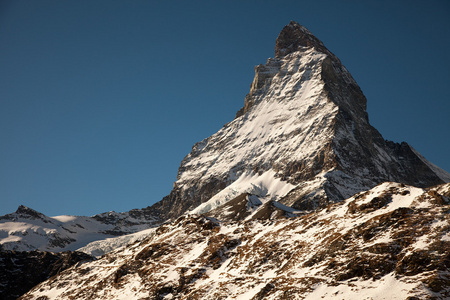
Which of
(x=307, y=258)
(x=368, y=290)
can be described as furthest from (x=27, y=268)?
(x=368, y=290)

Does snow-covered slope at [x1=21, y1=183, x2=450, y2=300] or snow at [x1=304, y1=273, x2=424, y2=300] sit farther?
snow-covered slope at [x1=21, y1=183, x2=450, y2=300]

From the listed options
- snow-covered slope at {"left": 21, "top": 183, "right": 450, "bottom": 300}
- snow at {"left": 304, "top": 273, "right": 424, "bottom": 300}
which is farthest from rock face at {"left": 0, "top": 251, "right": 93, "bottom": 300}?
snow at {"left": 304, "top": 273, "right": 424, "bottom": 300}

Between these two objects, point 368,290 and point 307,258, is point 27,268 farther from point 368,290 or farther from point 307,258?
point 368,290

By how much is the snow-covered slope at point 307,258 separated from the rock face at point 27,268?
27988mm

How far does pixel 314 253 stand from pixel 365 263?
1175cm

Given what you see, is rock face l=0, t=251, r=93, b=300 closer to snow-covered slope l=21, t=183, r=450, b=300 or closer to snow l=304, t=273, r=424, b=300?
snow-covered slope l=21, t=183, r=450, b=300

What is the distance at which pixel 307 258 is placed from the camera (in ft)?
263

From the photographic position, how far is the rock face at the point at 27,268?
154 m

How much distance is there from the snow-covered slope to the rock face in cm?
2799

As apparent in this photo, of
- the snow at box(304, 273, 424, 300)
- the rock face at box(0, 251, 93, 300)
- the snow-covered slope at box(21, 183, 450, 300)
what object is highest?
the rock face at box(0, 251, 93, 300)

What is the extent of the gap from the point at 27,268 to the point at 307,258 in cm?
11213

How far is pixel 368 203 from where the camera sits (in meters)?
86.8

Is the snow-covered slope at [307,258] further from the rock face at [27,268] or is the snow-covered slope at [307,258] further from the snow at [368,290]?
the rock face at [27,268]

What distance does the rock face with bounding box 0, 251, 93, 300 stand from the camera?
153625 mm
